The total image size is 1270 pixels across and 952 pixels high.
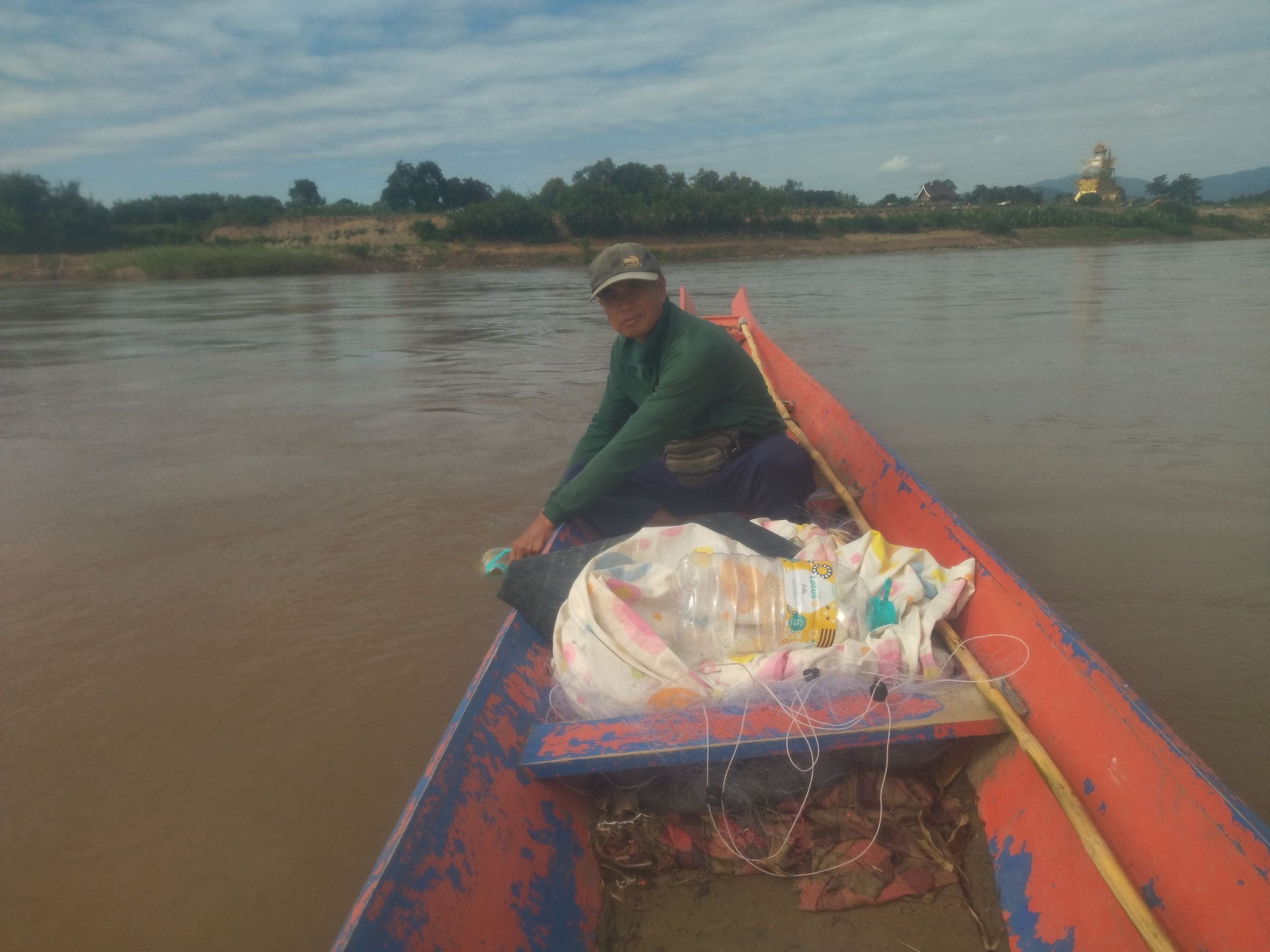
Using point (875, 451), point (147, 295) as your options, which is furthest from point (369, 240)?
point (875, 451)

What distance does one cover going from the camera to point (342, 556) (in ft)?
13.0

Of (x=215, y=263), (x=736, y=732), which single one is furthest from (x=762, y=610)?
(x=215, y=263)

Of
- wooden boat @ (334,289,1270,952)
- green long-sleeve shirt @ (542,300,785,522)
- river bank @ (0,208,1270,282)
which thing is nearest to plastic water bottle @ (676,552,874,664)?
wooden boat @ (334,289,1270,952)

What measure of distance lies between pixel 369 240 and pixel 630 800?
42.7m

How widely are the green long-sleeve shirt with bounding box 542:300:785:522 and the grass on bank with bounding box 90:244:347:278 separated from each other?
3328 centimetres

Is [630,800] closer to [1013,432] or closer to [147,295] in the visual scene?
[1013,432]

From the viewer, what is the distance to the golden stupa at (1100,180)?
5628 centimetres

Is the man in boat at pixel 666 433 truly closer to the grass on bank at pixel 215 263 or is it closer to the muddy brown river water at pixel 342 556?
the muddy brown river water at pixel 342 556

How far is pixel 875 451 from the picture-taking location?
343 cm

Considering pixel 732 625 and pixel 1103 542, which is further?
pixel 1103 542

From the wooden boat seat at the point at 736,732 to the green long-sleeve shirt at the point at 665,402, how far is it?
108cm

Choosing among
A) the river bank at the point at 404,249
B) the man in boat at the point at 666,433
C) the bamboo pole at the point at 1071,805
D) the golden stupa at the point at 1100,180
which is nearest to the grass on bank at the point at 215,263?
the river bank at the point at 404,249

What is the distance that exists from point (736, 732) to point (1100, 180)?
6908 centimetres

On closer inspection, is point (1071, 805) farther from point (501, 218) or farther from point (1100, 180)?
point (1100, 180)
